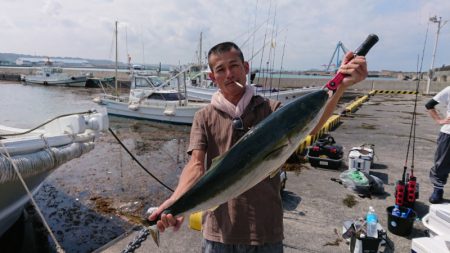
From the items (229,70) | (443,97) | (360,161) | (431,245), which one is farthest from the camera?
(360,161)

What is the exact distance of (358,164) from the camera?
7.05 metres

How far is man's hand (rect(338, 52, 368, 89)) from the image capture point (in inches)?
74.2

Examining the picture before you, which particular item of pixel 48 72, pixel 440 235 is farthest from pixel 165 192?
pixel 48 72

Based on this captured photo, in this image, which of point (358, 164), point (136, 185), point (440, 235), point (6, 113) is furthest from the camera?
point (6, 113)

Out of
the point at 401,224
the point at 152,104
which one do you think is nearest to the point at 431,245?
the point at 401,224

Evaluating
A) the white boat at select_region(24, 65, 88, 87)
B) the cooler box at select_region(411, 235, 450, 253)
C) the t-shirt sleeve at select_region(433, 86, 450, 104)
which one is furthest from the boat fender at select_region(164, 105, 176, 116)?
the white boat at select_region(24, 65, 88, 87)

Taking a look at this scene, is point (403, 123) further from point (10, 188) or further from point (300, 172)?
point (10, 188)

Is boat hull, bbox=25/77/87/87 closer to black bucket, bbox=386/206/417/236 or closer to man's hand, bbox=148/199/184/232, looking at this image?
black bucket, bbox=386/206/417/236

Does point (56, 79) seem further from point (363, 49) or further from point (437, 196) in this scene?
point (363, 49)

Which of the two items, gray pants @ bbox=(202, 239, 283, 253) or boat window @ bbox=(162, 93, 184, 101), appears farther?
boat window @ bbox=(162, 93, 184, 101)

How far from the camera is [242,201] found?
2207mm

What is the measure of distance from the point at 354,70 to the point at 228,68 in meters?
0.80

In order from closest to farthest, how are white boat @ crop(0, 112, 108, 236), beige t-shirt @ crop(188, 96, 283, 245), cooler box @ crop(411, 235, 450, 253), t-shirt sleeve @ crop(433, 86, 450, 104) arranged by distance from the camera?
beige t-shirt @ crop(188, 96, 283, 245) < cooler box @ crop(411, 235, 450, 253) < white boat @ crop(0, 112, 108, 236) < t-shirt sleeve @ crop(433, 86, 450, 104)

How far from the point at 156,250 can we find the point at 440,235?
350 centimetres
